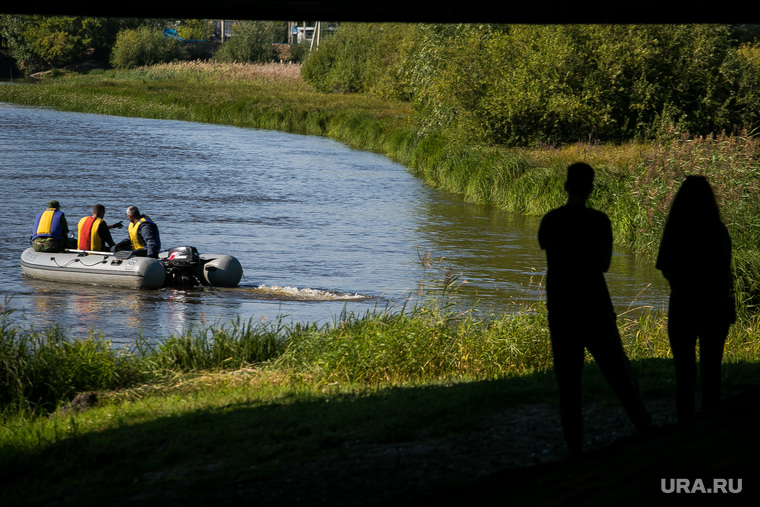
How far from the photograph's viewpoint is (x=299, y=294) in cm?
1431

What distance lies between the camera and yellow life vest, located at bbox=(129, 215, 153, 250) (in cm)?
1484

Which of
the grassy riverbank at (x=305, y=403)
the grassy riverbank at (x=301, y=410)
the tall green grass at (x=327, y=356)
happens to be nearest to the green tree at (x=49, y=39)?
the tall green grass at (x=327, y=356)

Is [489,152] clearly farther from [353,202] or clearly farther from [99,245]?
[99,245]

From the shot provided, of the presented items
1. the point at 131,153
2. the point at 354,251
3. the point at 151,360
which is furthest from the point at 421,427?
the point at 131,153

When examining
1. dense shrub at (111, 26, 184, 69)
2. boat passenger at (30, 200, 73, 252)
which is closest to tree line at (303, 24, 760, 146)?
boat passenger at (30, 200, 73, 252)

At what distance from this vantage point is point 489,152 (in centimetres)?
2542

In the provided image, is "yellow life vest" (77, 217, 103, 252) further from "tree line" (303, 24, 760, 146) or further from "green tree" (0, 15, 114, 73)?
"green tree" (0, 15, 114, 73)

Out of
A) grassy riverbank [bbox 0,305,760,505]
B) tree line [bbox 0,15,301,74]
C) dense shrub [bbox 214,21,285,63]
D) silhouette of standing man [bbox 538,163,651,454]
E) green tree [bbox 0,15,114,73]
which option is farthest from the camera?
dense shrub [bbox 214,21,285,63]

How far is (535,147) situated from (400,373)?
1804 centimetres

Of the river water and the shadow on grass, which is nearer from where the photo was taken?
the shadow on grass

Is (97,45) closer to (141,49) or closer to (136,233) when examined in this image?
(141,49)

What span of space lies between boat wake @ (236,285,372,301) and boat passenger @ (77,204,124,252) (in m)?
2.67

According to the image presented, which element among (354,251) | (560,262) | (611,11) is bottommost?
(354,251)

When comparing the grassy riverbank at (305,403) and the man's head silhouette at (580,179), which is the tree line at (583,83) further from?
the man's head silhouette at (580,179)
